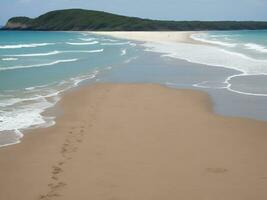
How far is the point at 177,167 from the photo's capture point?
8.16 meters

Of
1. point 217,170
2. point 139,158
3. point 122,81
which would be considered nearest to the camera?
point 217,170

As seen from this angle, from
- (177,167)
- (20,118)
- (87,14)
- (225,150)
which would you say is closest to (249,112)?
(225,150)

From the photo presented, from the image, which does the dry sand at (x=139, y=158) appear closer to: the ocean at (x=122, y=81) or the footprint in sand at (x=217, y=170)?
the footprint in sand at (x=217, y=170)

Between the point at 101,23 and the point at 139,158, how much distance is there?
149090 mm

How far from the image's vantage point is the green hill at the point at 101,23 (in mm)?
148250

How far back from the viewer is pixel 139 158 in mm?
8664

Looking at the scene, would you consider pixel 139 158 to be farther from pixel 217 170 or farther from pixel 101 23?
pixel 101 23

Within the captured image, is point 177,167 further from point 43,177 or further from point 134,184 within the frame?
point 43,177

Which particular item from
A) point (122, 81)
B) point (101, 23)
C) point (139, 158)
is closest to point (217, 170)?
point (139, 158)

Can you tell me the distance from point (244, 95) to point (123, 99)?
13.4 feet

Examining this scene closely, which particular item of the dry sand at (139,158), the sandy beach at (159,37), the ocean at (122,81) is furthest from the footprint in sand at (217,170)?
the sandy beach at (159,37)

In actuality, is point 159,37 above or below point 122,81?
below

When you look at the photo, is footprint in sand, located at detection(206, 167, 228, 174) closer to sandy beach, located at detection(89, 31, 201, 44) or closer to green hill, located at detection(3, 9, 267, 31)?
sandy beach, located at detection(89, 31, 201, 44)

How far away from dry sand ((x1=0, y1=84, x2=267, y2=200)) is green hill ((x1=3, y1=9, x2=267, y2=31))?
129084 millimetres
